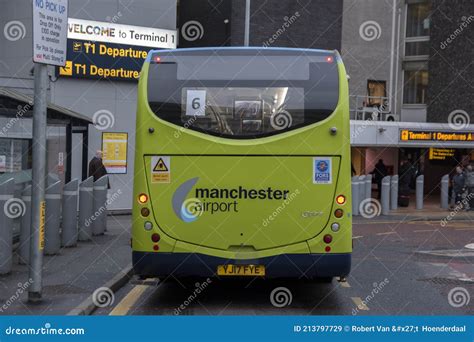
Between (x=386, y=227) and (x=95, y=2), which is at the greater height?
(x=95, y=2)

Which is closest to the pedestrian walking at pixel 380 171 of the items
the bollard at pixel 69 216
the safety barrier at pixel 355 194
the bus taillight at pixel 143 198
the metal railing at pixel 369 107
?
the metal railing at pixel 369 107

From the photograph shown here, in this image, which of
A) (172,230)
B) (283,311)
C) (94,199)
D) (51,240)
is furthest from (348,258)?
(94,199)

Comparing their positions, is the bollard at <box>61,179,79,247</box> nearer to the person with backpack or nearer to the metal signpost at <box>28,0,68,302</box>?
the metal signpost at <box>28,0,68,302</box>

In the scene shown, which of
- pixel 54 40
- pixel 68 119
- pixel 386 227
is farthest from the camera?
pixel 386 227

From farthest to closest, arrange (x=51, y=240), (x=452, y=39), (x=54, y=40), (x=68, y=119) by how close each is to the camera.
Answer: (x=452, y=39) → (x=68, y=119) → (x=51, y=240) → (x=54, y=40)

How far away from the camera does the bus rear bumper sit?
26.3ft

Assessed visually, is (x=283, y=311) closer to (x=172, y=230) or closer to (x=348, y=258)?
(x=348, y=258)

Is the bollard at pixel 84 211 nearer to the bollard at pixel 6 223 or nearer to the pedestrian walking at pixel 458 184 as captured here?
the bollard at pixel 6 223

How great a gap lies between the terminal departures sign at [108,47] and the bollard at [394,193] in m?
9.46

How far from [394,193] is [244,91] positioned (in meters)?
17.5

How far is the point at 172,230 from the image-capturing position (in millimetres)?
8094

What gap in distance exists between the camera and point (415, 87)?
34531 millimetres

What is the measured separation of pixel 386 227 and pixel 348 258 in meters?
11.7

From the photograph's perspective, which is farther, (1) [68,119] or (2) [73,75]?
(2) [73,75]
